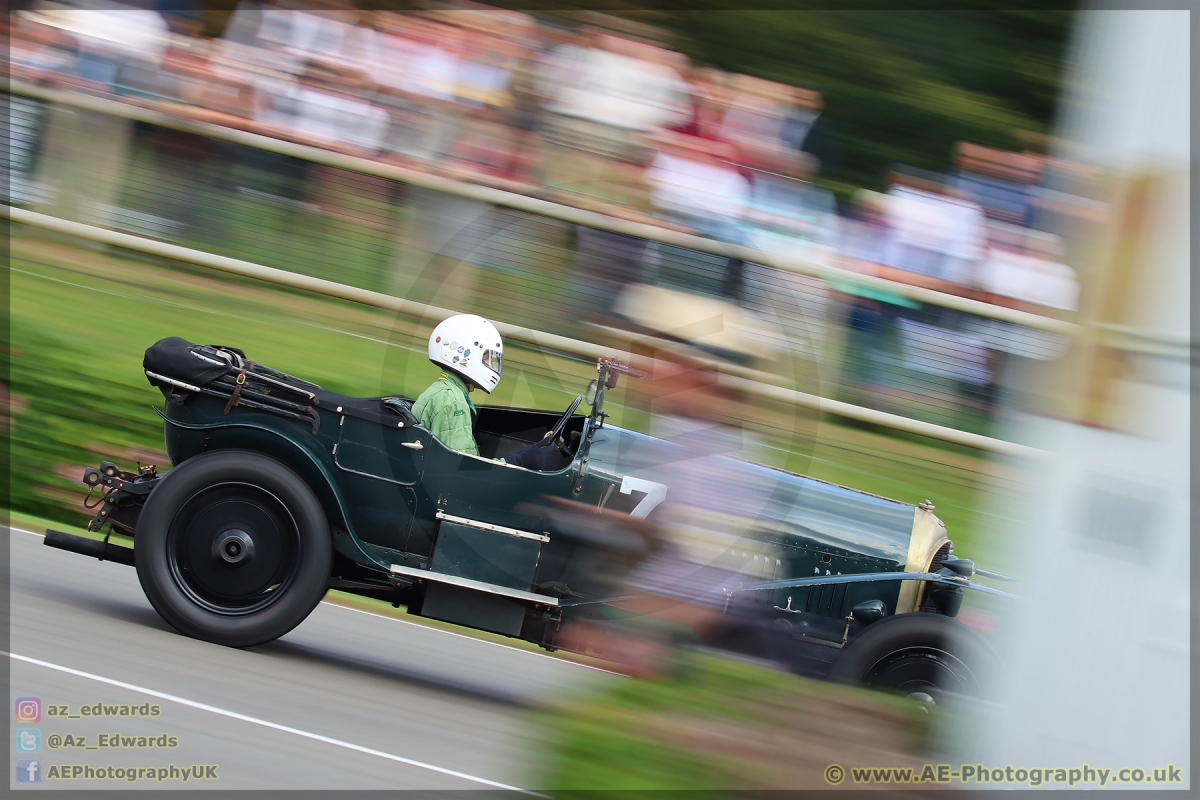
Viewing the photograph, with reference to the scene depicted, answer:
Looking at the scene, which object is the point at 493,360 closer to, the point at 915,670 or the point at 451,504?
the point at 451,504

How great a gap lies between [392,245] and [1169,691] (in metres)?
8.47

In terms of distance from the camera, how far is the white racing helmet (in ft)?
19.7

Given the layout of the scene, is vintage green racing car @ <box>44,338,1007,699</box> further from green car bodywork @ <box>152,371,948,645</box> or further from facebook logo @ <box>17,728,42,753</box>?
facebook logo @ <box>17,728,42,753</box>

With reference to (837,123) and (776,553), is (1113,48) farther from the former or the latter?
(837,123)

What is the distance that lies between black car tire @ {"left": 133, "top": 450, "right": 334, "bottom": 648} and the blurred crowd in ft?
13.7

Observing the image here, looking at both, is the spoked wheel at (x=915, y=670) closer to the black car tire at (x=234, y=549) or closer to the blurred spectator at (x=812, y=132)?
the black car tire at (x=234, y=549)

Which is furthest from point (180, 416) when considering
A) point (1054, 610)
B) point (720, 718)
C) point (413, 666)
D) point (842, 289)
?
point (842, 289)

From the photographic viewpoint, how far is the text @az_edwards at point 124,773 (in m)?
3.85

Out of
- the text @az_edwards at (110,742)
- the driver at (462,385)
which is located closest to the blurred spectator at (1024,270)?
the driver at (462,385)

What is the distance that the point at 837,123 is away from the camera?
11070mm

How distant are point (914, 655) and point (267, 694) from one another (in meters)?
2.87

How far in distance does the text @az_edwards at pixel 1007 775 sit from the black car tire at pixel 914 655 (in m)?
2.78

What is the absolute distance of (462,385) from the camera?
6055 mm

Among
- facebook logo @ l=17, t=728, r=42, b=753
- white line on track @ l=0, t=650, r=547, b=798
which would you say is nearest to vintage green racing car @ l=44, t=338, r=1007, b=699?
white line on track @ l=0, t=650, r=547, b=798
